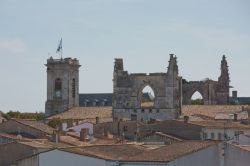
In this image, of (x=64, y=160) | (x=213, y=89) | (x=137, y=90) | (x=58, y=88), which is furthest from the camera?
(x=213, y=89)

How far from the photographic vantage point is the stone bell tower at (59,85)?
4560 inches

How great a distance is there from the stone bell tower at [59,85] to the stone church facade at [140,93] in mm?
13749

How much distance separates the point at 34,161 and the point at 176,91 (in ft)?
190

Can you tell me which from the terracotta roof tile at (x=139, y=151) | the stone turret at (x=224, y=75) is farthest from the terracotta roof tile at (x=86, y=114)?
the terracotta roof tile at (x=139, y=151)

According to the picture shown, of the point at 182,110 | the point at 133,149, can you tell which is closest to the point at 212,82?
the point at 182,110

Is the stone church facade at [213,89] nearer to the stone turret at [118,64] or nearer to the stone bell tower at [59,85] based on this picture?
the stone bell tower at [59,85]

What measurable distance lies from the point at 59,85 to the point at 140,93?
704 inches

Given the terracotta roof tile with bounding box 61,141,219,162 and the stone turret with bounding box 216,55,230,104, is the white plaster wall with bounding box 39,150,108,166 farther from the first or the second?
the stone turret with bounding box 216,55,230,104

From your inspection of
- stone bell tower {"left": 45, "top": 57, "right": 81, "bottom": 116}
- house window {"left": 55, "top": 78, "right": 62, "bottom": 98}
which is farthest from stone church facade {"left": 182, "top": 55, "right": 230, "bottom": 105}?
house window {"left": 55, "top": 78, "right": 62, "bottom": 98}

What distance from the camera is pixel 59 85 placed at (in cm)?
11675

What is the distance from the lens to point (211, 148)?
141ft

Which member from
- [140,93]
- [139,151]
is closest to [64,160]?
[139,151]

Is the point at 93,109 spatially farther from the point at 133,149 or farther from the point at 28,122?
the point at 133,149

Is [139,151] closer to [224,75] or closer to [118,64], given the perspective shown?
[118,64]
